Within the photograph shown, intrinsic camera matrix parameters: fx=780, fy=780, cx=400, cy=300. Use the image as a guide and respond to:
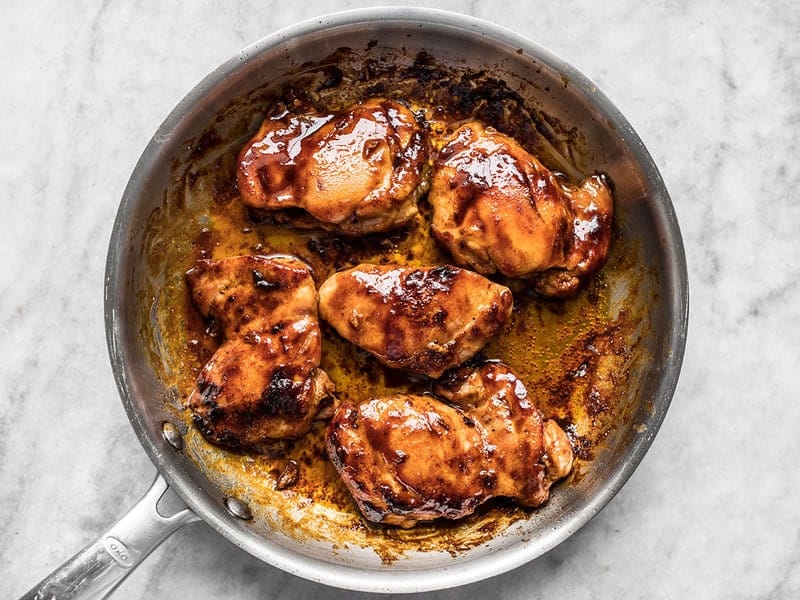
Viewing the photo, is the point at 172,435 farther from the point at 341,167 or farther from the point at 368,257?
the point at 341,167

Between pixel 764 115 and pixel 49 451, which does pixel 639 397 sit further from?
pixel 49 451

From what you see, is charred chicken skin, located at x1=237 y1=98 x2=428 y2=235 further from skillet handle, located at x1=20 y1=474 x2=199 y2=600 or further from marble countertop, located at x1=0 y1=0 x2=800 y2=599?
skillet handle, located at x1=20 y1=474 x2=199 y2=600

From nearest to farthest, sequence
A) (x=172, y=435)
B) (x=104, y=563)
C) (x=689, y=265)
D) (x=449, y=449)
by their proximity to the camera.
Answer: (x=104, y=563), (x=449, y=449), (x=172, y=435), (x=689, y=265)

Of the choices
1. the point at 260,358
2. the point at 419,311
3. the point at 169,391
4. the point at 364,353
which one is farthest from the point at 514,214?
the point at 169,391

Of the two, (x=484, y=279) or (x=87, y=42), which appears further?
(x=87, y=42)

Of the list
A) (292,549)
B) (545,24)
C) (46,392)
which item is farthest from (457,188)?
(46,392)

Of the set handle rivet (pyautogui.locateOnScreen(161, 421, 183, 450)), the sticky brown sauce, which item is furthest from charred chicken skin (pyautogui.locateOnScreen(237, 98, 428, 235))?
handle rivet (pyautogui.locateOnScreen(161, 421, 183, 450))

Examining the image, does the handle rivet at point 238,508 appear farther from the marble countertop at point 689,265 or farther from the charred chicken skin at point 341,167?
the charred chicken skin at point 341,167
